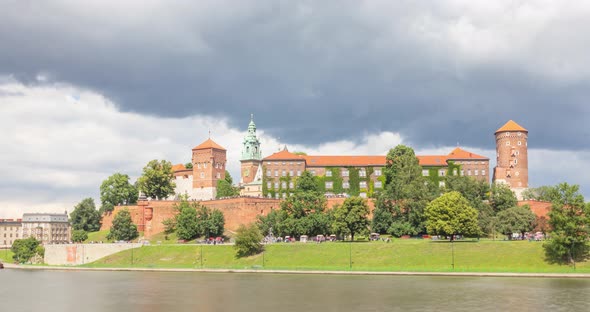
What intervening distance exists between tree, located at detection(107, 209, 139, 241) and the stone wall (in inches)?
262

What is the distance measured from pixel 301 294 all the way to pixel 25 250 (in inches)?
2374

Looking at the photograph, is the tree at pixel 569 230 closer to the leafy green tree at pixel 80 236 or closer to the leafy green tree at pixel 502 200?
the leafy green tree at pixel 502 200

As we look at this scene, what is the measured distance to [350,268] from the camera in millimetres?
A: 56375

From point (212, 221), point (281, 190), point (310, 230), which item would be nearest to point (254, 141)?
point (281, 190)

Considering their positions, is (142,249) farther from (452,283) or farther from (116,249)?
(452,283)

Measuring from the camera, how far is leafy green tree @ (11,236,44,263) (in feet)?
282

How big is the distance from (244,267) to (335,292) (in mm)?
23396

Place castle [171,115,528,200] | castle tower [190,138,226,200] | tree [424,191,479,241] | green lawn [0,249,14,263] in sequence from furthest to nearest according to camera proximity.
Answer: castle tower [190,138,226,200], castle [171,115,528,200], green lawn [0,249,14,263], tree [424,191,479,241]

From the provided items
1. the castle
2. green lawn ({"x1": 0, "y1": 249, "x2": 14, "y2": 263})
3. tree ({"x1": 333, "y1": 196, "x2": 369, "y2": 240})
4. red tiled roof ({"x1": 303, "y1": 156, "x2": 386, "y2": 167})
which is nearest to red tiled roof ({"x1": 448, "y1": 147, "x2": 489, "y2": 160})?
the castle

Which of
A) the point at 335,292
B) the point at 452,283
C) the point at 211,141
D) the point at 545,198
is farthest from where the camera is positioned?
the point at 211,141

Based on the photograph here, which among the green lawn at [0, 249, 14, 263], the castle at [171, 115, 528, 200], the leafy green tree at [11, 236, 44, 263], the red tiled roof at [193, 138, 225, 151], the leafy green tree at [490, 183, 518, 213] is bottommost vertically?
the green lawn at [0, 249, 14, 263]

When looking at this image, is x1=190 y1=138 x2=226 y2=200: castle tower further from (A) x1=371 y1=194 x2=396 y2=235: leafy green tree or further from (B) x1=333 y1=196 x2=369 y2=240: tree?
(B) x1=333 y1=196 x2=369 y2=240: tree

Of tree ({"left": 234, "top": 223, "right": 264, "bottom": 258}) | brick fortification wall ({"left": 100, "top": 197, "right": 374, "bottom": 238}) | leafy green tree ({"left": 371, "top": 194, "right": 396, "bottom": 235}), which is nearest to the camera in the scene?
tree ({"left": 234, "top": 223, "right": 264, "bottom": 258})

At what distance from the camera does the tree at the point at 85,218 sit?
99312 millimetres
